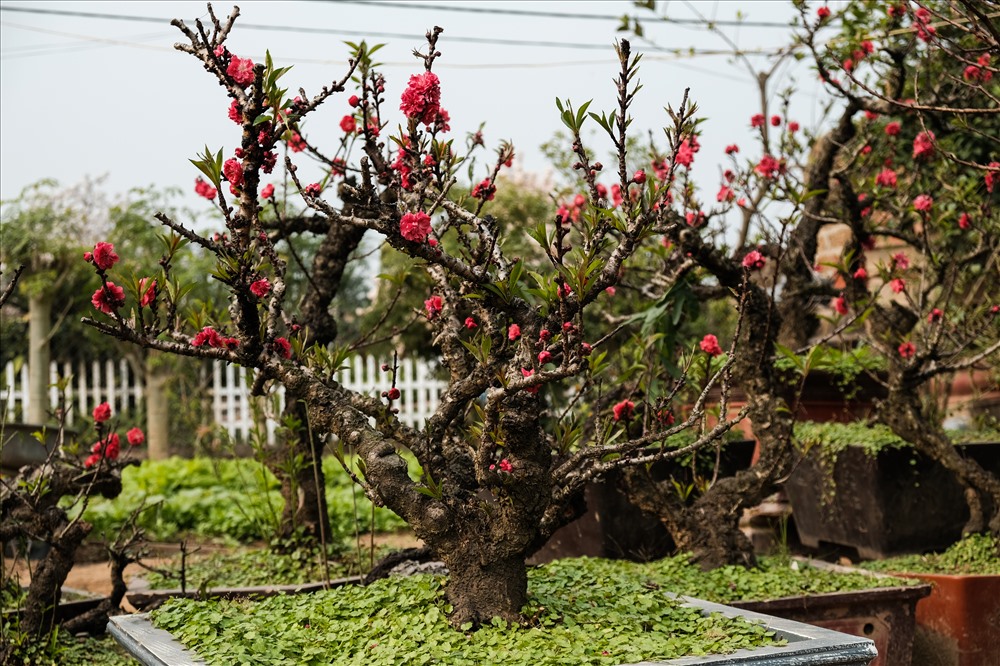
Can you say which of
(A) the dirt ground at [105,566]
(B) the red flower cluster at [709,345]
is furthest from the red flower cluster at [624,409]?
(A) the dirt ground at [105,566]

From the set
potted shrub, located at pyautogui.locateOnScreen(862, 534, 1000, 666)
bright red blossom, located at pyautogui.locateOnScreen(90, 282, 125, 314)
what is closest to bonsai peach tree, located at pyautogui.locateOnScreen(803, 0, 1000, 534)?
potted shrub, located at pyautogui.locateOnScreen(862, 534, 1000, 666)

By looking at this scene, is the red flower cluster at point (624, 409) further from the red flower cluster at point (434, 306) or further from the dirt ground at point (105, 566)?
the dirt ground at point (105, 566)

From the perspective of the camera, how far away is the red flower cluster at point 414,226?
2506 mm

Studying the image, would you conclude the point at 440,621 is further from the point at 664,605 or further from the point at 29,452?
the point at 29,452

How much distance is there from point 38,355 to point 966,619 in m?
10.9

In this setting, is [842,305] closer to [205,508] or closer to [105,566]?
[105,566]

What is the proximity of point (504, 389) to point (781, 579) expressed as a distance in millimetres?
1719

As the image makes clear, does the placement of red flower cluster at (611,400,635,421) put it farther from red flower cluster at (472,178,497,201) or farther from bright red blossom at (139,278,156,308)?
bright red blossom at (139,278,156,308)

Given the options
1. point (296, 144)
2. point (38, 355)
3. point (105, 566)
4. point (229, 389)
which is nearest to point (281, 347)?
point (296, 144)

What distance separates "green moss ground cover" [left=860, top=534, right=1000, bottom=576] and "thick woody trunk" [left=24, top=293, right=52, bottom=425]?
33.3ft

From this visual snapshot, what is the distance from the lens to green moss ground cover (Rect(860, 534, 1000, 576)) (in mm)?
4281

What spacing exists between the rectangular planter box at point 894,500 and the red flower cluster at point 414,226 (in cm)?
284

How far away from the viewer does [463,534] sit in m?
2.78

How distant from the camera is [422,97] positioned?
264 centimetres
